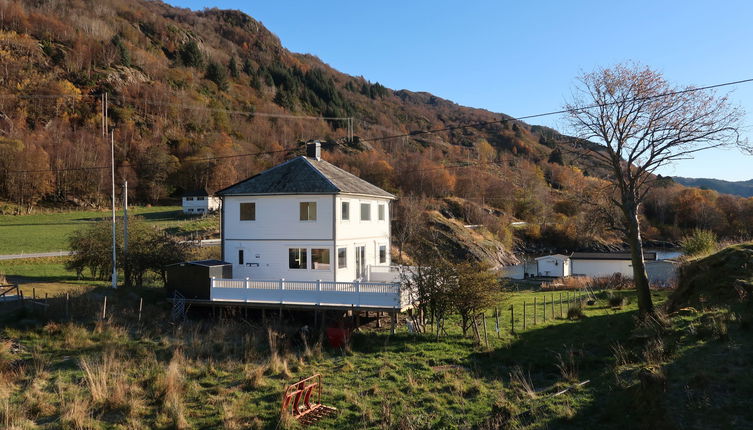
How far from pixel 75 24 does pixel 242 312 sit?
16619 centimetres

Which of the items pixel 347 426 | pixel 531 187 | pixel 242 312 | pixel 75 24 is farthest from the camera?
pixel 75 24

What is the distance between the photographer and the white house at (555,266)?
5041 cm

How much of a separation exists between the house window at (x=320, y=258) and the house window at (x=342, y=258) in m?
0.54

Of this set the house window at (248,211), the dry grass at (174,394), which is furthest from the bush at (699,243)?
the dry grass at (174,394)

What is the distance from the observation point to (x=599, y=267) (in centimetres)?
5044

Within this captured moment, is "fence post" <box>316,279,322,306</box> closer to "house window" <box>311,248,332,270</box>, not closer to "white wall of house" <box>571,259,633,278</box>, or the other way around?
"house window" <box>311,248,332,270</box>

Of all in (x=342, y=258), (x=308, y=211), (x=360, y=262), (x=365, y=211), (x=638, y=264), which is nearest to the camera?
(x=638, y=264)

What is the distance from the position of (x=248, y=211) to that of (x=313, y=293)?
272 inches

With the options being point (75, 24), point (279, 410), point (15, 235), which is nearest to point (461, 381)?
point (279, 410)

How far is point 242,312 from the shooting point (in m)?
22.4

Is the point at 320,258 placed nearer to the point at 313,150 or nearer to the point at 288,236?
the point at 288,236

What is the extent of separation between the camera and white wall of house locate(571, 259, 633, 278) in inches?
1905

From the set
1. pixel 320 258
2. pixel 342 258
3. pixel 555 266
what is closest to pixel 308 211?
pixel 320 258

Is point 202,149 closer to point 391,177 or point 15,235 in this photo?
point 391,177
